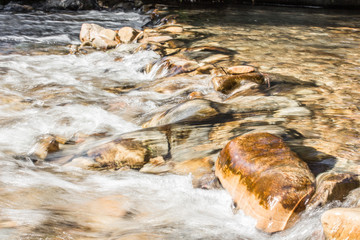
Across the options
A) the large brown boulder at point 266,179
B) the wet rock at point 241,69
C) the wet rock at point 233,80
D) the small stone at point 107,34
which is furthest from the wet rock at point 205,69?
the small stone at point 107,34

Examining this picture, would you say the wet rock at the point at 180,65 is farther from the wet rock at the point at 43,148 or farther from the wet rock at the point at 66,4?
the wet rock at the point at 66,4

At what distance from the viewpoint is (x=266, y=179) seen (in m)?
2.18

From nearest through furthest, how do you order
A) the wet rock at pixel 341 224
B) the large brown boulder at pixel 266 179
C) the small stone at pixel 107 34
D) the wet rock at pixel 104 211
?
the wet rock at pixel 341 224 < the large brown boulder at pixel 266 179 < the wet rock at pixel 104 211 < the small stone at pixel 107 34

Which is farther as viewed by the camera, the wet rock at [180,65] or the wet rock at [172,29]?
the wet rock at [172,29]

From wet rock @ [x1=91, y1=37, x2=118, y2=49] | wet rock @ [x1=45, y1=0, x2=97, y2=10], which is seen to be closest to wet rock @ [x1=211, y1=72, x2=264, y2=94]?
wet rock @ [x1=91, y1=37, x2=118, y2=49]

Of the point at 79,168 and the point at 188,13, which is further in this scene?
the point at 188,13

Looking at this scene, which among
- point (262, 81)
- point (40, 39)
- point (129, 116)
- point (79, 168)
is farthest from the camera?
point (40, 39)

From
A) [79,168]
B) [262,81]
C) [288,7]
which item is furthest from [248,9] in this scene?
[79,168]

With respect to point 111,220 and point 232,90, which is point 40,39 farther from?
point 111,220

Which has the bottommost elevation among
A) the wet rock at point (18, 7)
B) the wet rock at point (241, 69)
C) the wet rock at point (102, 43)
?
the wet rock at point (241, 69)

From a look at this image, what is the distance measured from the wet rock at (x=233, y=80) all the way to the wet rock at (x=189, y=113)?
975mm

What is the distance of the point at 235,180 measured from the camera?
2340mm

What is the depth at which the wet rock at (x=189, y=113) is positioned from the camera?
3.50m

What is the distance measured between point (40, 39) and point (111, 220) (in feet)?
24.7
